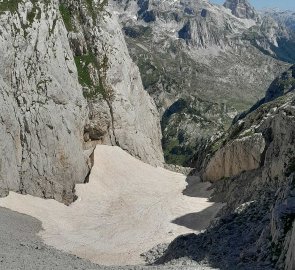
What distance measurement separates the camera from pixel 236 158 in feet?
187

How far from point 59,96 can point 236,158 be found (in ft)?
76.6

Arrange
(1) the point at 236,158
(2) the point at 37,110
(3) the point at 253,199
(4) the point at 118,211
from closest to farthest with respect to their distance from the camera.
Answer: (3) the point at 253,199
(4) the point at 118,211
(2) the point at 37,110
(1) the point at 236,158

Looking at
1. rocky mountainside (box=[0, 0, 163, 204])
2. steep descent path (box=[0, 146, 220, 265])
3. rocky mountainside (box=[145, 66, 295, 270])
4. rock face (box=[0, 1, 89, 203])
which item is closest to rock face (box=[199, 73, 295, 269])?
rocky mountainside (box=[145, 66, 295, 270])

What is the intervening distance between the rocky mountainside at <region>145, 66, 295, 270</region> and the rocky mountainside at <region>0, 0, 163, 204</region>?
→ 58.6ft

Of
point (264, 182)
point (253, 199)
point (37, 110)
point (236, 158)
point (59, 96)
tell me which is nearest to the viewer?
point (253, 199)

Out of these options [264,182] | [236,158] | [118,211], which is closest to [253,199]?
[264,182]

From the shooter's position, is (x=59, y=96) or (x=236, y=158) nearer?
(x=236, y=158)

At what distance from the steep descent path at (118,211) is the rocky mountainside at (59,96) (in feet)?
8.32

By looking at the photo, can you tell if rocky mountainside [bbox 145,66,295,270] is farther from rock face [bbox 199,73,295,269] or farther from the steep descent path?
the steep descent path

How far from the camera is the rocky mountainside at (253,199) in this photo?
2484 centimetres

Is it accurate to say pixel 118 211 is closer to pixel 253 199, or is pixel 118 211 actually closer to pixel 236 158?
pixel 236 158

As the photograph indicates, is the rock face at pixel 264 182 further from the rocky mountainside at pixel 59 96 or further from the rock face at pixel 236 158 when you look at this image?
the rocky mountainside at pixel 59 96

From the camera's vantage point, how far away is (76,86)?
6438 centimetres

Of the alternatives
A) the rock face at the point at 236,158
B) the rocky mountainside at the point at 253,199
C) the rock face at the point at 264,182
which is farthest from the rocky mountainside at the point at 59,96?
the rocky mountainside at the point at 253,199
